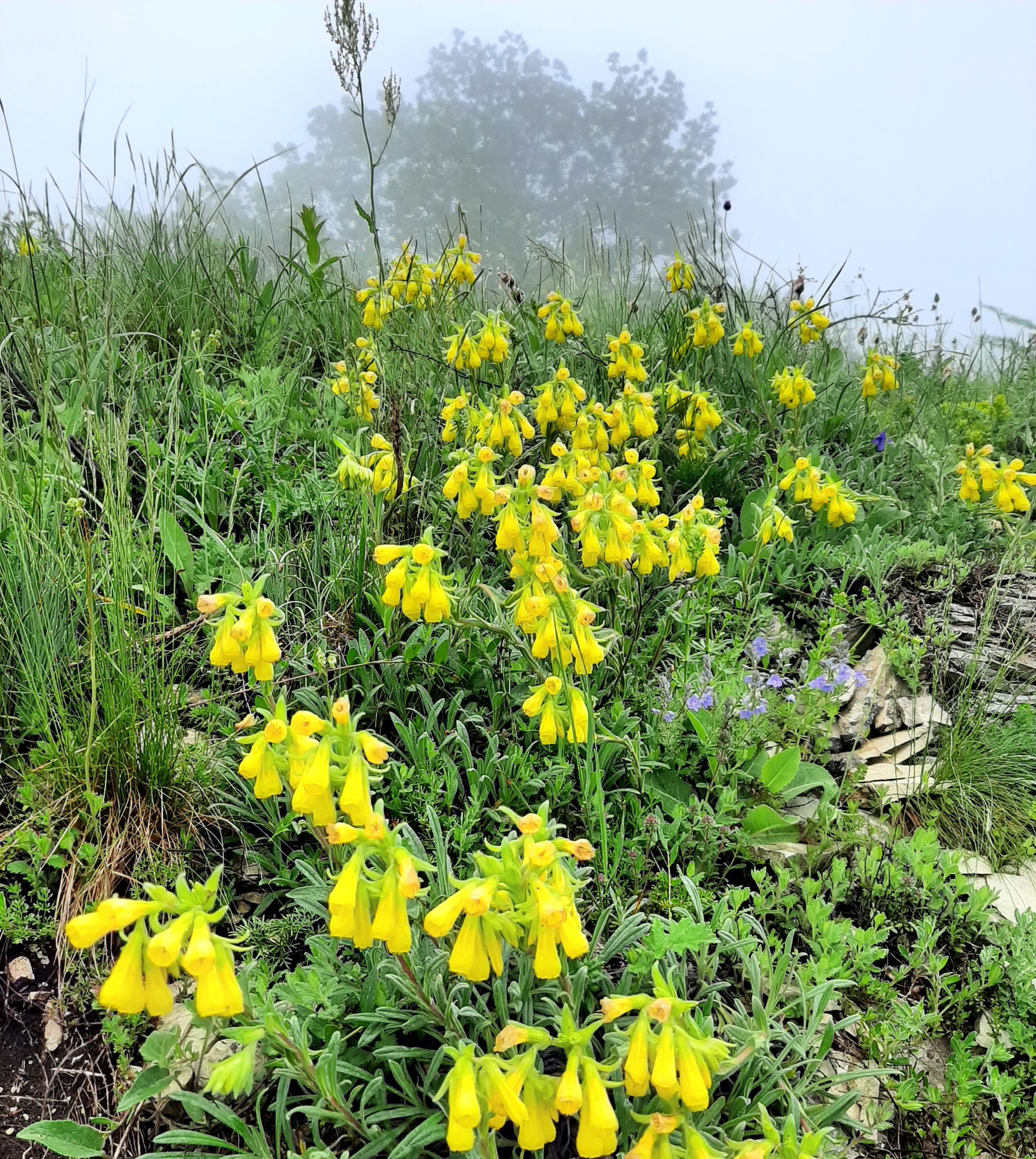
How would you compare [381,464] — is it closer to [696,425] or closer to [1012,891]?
[696,425]

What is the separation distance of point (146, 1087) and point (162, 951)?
0.69 metres

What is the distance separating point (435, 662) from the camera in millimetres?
2555

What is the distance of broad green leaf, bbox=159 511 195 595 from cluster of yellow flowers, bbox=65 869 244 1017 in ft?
6.20

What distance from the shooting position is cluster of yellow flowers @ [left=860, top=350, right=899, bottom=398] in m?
4.04

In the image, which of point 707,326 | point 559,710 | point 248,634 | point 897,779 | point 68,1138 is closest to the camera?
point 248,634

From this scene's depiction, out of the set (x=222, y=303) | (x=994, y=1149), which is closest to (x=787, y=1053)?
(x=994, y=1149)

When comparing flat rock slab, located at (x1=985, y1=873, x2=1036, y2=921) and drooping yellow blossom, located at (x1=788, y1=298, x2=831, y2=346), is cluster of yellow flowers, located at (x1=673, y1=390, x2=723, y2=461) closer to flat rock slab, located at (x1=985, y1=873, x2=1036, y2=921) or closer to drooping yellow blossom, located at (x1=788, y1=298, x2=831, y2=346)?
drooping yellow blossom, located at (x1=788, y1=298, x2=831, y2=346)

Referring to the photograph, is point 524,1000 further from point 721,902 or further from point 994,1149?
point 994,1149

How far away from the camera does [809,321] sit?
4105 millimetres

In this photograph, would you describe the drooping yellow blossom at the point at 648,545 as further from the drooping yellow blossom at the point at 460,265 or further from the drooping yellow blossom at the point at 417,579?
the drooping yellow blossom at the point at 460,265

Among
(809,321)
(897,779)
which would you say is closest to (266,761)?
(897,779)

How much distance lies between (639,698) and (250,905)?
126 centimetres

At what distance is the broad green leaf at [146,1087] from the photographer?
1485 millimetres

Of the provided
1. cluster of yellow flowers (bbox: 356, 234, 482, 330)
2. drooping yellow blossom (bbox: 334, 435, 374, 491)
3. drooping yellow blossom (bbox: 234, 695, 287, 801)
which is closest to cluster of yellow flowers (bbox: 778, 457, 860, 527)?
drooping yellow blossom (bbox: 334, 435, 374, 491)
